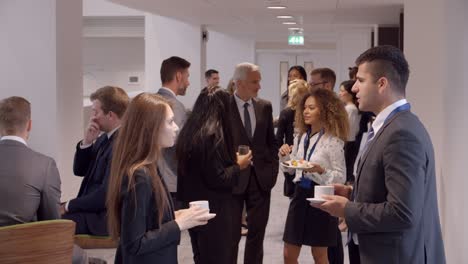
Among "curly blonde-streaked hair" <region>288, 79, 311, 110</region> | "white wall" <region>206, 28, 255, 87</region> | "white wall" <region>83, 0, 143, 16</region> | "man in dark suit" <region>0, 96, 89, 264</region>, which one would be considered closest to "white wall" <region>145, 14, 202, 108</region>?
"white wall" <region>83, 0, 143, 16</region>

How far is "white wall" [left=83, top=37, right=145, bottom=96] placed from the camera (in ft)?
63.5

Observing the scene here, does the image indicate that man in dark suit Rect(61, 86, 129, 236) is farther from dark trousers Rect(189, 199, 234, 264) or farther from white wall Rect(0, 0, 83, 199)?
dark trousers Rect(189, 199, 234, 264)

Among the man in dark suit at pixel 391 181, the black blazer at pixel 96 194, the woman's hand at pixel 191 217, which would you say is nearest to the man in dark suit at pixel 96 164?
the black blazer at pixel 96 194

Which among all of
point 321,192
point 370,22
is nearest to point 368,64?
point 321,192

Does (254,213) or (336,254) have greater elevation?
(254,213)

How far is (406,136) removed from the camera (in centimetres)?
262

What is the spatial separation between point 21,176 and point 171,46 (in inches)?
320

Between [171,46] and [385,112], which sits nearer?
[385,112]

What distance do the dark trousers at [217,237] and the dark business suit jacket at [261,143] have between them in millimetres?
605

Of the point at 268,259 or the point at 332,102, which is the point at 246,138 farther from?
the point at 268,259

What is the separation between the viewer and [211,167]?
162 inches

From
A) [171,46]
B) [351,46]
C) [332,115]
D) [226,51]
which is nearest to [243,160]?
[332,115]

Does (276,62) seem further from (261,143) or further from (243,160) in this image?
(243,160)

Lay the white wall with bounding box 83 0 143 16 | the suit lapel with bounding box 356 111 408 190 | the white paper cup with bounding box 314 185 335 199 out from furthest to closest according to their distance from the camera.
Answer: the white wall with bounding box 83 0 143 16, the white paper cup with bounding box 314 185 335 199, the suit lapel with bounding box 356 111 408 190
